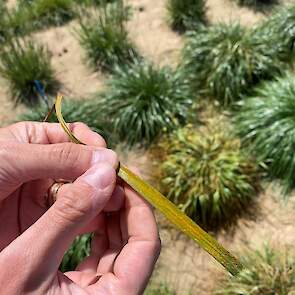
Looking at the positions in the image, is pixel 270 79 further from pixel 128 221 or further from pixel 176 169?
pixel 128 221

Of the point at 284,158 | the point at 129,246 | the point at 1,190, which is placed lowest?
the point at 284,158

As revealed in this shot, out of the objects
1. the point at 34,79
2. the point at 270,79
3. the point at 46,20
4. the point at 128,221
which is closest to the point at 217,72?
the point at 270,79

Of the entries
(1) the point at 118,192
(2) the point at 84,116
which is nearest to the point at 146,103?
(2) the point at 84,116

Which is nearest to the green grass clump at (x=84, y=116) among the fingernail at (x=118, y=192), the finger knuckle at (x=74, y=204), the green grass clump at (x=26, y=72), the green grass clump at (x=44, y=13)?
the green grass clump at (x=26, y=72)

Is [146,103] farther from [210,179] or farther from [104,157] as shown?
[104,157]

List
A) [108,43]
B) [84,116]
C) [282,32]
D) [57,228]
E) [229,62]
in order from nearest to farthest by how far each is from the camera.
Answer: [57,228] → [84,116] → [229,62] → [282,32] → [108,43]

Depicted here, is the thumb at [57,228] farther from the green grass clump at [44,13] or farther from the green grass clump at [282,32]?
the green grass clump at [44,13]
